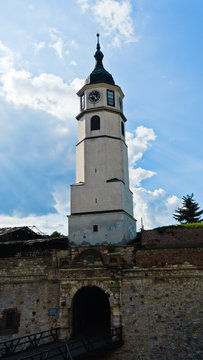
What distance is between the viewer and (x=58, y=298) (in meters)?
19.2

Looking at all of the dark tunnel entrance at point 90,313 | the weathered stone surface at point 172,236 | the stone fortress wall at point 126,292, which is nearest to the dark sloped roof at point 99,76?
the weathered stone surface at point 172,236

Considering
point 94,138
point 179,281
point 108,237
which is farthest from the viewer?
point 94,138

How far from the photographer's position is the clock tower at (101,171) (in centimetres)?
2228

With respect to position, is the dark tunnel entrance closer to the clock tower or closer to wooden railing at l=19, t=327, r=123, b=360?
wooden railing at l=19, t=327, r=123, b=360

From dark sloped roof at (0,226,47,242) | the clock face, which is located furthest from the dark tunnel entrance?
the clock face

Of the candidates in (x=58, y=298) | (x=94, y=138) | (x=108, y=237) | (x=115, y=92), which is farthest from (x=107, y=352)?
(x=115, y=92)

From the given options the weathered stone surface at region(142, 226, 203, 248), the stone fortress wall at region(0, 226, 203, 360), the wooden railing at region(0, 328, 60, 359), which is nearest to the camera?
the stone fortress wall at region(0, 226, 203, 360)

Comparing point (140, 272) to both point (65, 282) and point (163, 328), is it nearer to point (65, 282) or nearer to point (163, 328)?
point (163, 328)

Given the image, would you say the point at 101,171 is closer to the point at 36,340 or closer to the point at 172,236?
the point at 172,236

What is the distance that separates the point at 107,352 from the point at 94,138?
1505cm

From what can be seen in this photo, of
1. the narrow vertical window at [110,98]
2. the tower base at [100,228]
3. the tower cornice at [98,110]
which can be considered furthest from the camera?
the narrow vertical window at [110,98]

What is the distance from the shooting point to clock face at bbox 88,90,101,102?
2541 cm

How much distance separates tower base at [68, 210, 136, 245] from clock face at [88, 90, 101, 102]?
9636 millimetres

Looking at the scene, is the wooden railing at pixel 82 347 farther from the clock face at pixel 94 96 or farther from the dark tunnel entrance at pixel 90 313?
the clock face at pixel 94 96
